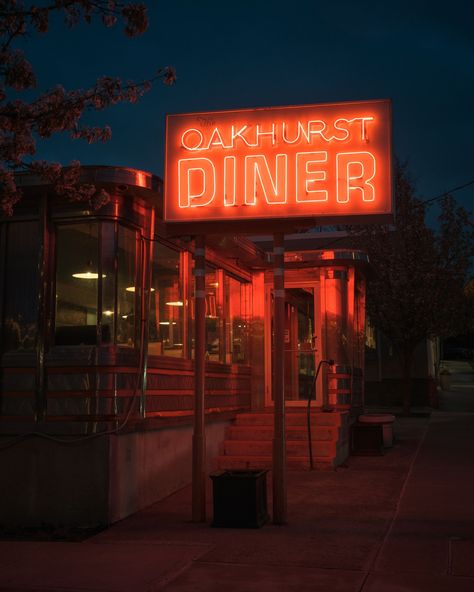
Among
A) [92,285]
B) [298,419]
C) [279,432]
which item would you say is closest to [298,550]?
[279,432]

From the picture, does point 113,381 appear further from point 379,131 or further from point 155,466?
point 379,131

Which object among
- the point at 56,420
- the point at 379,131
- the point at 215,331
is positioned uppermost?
the point at 379,131

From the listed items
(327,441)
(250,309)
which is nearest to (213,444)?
(327,441)

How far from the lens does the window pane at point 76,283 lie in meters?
8.97

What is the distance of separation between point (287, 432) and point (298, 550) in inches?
201

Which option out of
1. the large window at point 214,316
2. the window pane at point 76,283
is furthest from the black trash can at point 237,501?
the large window at point 214,316

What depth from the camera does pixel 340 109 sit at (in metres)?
8.56

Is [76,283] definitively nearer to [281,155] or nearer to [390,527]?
[281,155]

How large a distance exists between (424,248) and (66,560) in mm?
16815

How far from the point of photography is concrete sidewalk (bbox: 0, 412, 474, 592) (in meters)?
6.11

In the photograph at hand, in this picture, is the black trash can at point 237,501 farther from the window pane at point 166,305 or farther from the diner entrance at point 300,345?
the diner entrance at point 300,345

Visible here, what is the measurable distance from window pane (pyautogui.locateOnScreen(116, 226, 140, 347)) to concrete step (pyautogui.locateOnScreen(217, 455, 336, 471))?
3300 mm

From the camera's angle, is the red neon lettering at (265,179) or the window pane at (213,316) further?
the window pane at (213,316)

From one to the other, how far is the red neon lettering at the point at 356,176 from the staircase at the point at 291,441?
4791 millimetres
